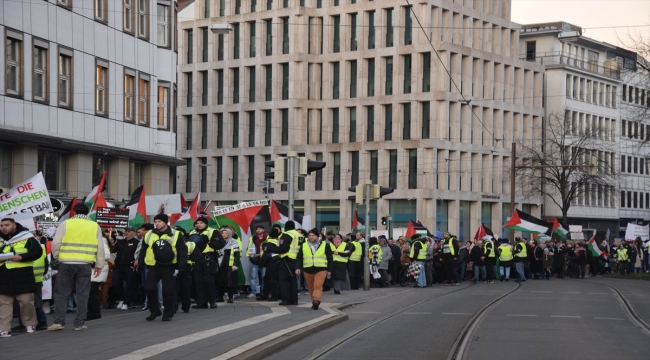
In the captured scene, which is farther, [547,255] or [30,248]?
[547,255]

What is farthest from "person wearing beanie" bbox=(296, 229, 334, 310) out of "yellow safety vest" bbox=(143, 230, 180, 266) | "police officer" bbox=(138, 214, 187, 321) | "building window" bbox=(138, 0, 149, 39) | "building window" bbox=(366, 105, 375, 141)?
"building window" bbox=(366, 105, 375, 141)

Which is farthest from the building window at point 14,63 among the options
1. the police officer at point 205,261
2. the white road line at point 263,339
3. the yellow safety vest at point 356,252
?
the white road line at point 263,339

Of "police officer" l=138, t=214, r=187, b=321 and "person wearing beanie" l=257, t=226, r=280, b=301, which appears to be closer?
"police officer" l=138, t=214, r=187, b=321

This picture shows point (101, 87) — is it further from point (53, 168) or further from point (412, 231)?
point (412, 231)

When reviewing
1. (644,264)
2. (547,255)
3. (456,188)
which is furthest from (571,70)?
(547,255)

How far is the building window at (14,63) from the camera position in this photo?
3328 centimetres

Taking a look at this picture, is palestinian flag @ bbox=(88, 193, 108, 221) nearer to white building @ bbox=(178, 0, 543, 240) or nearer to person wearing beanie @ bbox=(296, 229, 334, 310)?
person wearing beanie @ bbox=(296, 229, 334, 310)

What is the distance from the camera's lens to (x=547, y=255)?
47156 millimetres

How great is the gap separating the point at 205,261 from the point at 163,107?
23.7 m

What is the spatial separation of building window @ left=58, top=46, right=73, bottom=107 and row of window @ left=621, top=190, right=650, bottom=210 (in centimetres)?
7890

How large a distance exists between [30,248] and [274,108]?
220 ft

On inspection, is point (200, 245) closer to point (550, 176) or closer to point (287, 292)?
point (287, 292)

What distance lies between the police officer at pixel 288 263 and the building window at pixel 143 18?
2115 cm

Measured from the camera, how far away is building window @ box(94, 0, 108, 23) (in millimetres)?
38447
